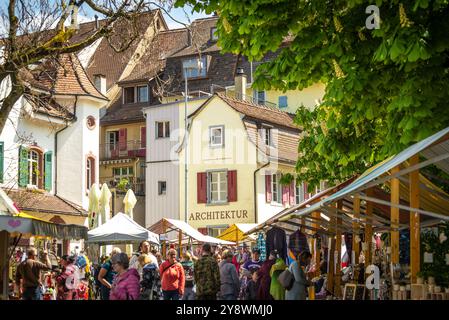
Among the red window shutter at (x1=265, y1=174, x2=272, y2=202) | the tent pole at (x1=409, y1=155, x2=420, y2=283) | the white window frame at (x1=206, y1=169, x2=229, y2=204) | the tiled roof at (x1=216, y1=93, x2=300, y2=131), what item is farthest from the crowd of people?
the tiled roof at (x1=216, y1=93, x2=300, y2=131)

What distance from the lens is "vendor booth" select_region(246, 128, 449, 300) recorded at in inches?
559

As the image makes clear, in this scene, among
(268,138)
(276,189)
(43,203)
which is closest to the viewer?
(43,203)

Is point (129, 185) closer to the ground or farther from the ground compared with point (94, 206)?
farther from the ground

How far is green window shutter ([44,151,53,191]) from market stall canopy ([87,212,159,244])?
43.9ft

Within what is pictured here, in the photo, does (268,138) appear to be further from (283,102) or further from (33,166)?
(33,166)

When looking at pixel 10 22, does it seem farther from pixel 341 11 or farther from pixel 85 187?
pixel 85 187

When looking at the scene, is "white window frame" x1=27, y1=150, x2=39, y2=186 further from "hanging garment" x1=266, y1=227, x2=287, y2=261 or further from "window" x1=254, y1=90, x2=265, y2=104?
"window" x1=254, y1=90, x2=265, y2=104

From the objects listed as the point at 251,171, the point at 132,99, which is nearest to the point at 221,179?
the point at 251,171

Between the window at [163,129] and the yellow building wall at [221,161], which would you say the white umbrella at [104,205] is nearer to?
the yellow building wall at [221,161]

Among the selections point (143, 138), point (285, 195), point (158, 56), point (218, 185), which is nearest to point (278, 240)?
point (218, 185)

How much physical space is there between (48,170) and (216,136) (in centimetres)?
1290

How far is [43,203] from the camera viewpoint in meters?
41.8

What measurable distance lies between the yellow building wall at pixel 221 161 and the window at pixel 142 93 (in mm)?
12954

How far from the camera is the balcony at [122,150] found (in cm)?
6291
